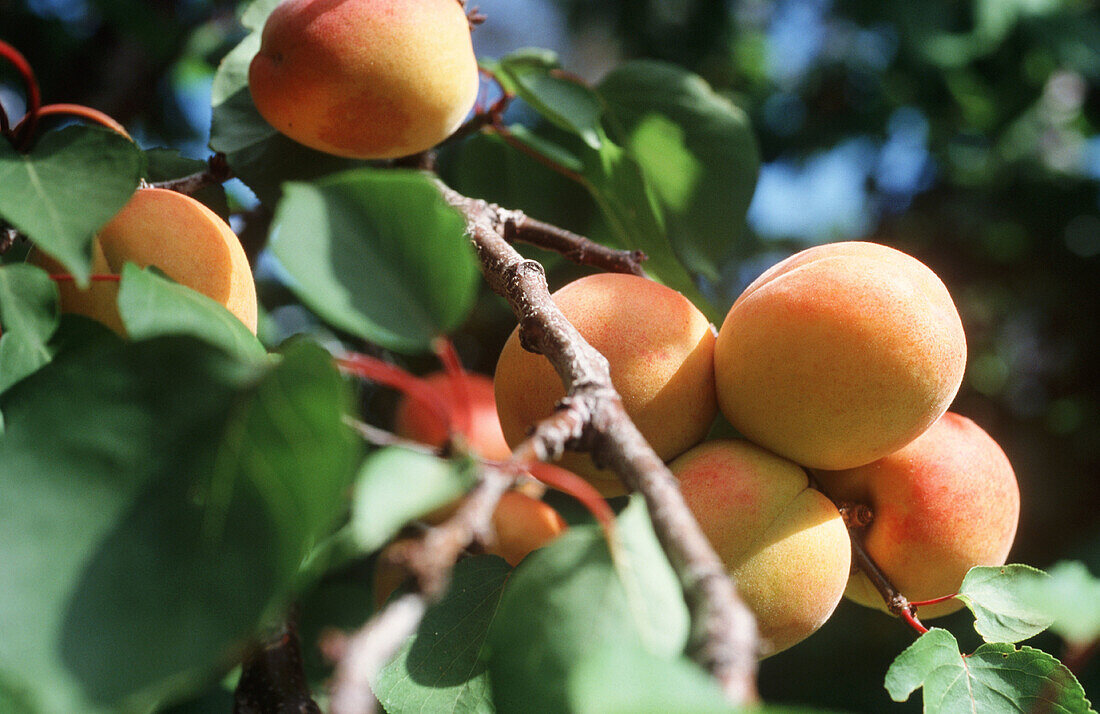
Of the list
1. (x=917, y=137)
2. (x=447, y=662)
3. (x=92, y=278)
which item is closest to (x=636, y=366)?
(x=447, y=662)

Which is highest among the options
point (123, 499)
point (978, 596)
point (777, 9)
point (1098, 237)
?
point (123, 499)

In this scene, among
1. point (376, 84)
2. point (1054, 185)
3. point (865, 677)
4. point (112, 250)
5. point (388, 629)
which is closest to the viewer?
point (388, 629)

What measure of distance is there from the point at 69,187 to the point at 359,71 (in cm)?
22

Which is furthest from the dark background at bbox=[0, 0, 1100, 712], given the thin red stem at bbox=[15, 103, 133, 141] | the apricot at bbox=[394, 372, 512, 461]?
the thin red stem at bbox=[15, 103, 133, 141]

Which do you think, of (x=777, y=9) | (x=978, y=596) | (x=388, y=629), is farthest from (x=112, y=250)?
(x=777, y=9)

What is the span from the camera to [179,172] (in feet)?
2.25

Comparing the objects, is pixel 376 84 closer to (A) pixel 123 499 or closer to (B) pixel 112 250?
(B) pixel 112 250

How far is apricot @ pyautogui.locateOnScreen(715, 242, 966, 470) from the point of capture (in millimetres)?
482

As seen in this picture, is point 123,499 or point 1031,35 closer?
point 123,499

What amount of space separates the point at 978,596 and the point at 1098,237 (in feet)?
5.81

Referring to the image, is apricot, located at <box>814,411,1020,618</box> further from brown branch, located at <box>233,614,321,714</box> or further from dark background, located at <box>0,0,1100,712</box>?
dark background, located at <box>0,0,1100,712</box>

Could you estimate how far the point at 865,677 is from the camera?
152cm

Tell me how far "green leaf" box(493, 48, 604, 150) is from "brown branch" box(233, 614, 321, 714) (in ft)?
1.56

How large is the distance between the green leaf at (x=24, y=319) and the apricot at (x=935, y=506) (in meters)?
0.48
